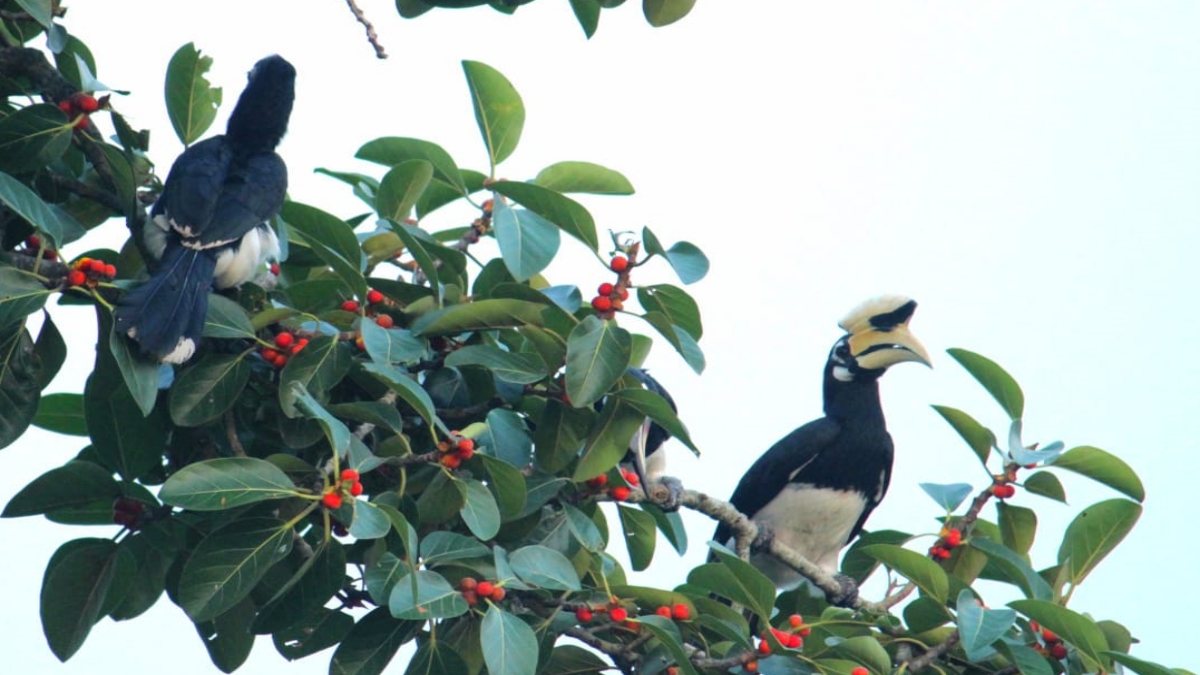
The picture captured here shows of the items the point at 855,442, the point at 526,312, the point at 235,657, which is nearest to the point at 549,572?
the point at 526,312

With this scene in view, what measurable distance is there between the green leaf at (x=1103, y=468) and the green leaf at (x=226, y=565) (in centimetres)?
168

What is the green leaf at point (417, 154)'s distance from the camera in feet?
9.38

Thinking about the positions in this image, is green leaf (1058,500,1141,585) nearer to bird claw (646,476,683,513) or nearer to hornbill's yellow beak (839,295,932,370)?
bird claw (646,476,683,513)

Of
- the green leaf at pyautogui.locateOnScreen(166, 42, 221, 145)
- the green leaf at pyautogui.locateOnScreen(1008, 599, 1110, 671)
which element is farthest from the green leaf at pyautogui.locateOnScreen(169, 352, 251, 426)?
the green leaf at pyautogui.locateOnScreen(1008, 599, 1110, 671)

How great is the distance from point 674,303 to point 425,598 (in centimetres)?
75

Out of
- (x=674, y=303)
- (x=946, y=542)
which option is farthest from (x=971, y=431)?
(x=674, y=303)

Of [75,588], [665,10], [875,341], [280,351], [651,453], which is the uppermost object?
[665,10]

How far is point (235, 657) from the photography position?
8.98 feet

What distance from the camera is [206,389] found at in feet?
8.06

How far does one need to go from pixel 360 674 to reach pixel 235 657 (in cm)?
38

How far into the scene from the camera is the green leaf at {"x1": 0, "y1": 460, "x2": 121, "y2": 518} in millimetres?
2518

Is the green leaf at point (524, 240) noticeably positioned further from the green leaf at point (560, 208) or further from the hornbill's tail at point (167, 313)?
the hornbill's tail at point (167, 313)

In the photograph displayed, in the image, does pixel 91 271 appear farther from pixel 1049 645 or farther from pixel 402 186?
pixel 1049 645

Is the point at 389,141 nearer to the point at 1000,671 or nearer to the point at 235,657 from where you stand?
the point at 235,657
